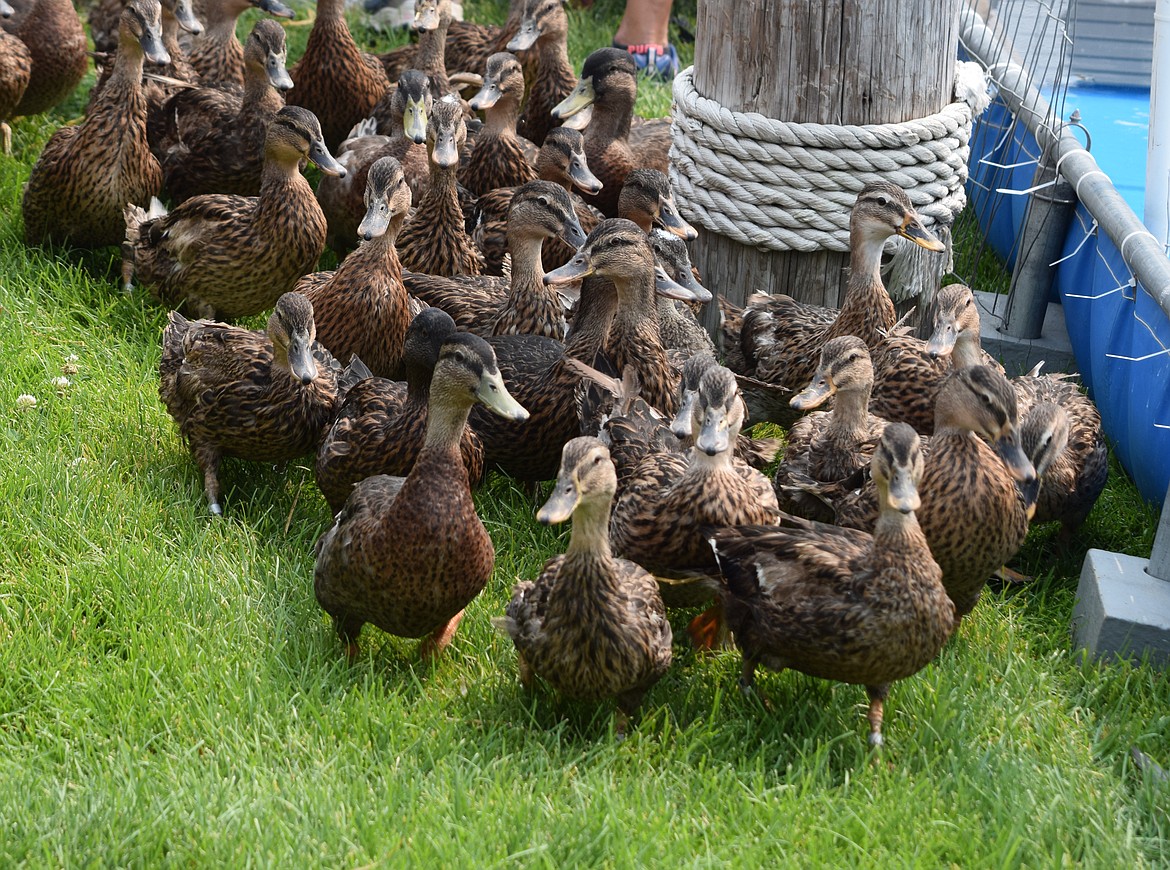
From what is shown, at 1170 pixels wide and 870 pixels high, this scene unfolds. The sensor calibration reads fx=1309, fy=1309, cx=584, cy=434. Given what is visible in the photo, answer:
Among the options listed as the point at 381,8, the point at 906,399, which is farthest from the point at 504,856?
the point at 381,8

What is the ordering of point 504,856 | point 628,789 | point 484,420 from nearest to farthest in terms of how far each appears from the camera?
point 504,856
point 628,789
point 484,420

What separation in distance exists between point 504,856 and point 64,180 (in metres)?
4.10

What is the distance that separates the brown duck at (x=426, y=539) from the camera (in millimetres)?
3490

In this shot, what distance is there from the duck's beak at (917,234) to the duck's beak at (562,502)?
2.04 meters

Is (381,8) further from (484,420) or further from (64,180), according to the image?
(484,420)

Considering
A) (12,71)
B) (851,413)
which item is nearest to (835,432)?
(851,413)

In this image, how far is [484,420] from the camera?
14.7 feet

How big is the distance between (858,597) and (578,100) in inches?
147

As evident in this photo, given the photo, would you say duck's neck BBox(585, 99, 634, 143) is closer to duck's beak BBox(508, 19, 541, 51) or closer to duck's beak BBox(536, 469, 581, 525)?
duck's beak BBox(508, 19, 541, 51)

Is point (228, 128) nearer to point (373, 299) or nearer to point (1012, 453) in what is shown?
point (373, 299)

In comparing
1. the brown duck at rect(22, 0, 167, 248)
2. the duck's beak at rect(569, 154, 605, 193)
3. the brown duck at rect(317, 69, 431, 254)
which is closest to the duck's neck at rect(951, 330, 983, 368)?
the duck's beak at rect(569, 154, 605, 193)

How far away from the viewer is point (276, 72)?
604 cm

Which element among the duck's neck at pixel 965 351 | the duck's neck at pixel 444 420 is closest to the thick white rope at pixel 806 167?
the duck's neck at pixel 965 351

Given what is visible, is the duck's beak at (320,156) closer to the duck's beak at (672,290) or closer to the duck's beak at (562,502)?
the duck's beak at (672,290)
